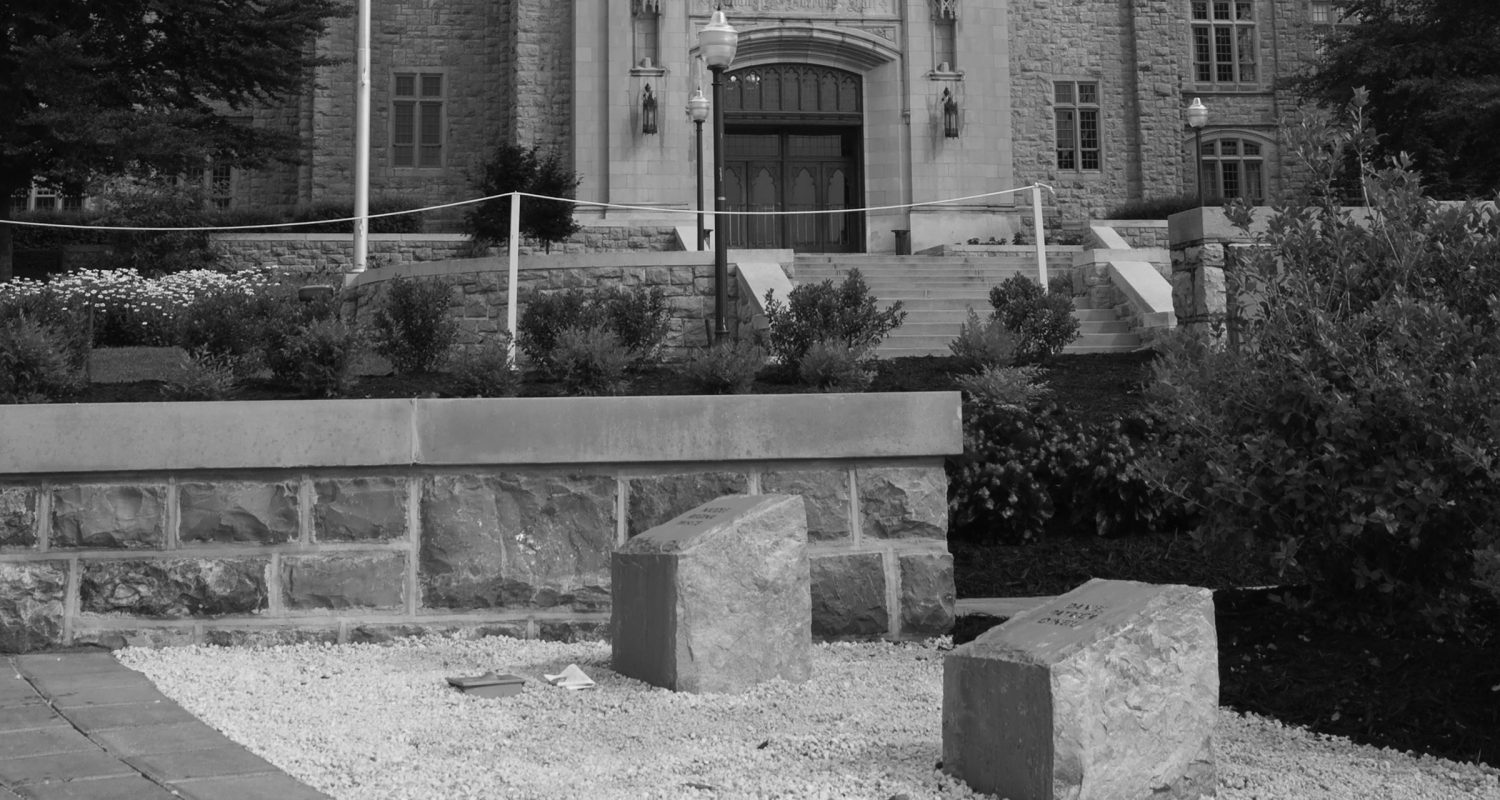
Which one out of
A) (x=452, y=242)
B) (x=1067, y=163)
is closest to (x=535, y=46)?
(x=452, y=242)

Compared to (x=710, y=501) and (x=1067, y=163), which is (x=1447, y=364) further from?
(x=1067, y=163)

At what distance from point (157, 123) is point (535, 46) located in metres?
8.86

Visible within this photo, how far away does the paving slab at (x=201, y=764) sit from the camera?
12.6ft

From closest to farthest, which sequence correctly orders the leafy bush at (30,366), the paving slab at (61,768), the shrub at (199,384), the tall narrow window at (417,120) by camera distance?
the paving slab at (61,768)
the leafy bush at (30,366)
the shrub at (199,384)
the tall narrow window at (417,120)

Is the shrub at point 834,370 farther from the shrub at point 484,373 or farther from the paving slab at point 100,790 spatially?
the paving slab at point 100,790

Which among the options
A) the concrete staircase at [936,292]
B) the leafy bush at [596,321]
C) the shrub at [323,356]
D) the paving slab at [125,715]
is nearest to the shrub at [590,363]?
the leafy bush at [596,321]

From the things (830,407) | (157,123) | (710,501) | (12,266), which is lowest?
(710,501)

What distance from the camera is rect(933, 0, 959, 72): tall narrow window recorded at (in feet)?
84.8

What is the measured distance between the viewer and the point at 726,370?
10344 millimetres

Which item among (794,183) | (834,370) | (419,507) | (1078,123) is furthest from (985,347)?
(1078,123)

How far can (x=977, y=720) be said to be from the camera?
3.84 m

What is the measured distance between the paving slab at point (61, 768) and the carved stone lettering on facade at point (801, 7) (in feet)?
74.4

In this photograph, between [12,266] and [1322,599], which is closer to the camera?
Answer: [1322,599]

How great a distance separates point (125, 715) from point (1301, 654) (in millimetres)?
4252
